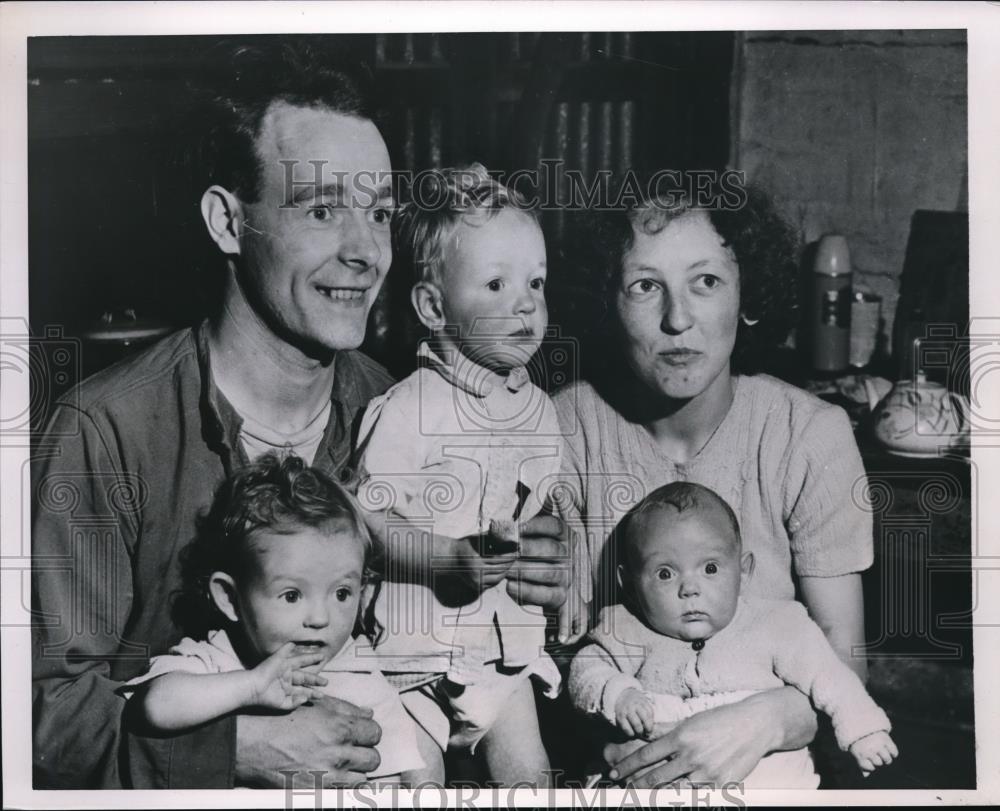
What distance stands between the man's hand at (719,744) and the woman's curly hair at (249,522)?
680 millimetres

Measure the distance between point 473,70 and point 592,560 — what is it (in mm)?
1090

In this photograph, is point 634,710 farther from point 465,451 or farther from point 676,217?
point 676,217

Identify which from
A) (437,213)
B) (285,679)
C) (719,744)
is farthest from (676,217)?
(285,679)

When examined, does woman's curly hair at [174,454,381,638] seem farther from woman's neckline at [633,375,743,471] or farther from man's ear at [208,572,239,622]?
woman's neckline at [633,375,743,471]

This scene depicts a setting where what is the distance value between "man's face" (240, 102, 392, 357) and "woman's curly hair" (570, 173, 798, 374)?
17.4 inches

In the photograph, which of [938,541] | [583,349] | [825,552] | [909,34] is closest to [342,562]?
[583,349]

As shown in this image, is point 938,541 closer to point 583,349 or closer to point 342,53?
point 583,349

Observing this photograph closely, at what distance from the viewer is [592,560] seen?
2.50 metres

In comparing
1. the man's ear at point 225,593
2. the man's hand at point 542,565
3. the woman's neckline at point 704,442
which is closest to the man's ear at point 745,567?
the woman's neckline at point 704,442

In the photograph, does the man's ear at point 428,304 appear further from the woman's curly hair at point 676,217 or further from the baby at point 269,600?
the baby at point 269,600

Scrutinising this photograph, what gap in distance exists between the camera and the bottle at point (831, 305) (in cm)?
252

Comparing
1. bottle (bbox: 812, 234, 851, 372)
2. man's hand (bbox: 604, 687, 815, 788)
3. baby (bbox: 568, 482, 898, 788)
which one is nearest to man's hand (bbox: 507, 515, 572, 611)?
baby (bbox: 568, 482, 898, 788)

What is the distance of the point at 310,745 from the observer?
246 cm

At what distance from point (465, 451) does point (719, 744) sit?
84 centimetres
